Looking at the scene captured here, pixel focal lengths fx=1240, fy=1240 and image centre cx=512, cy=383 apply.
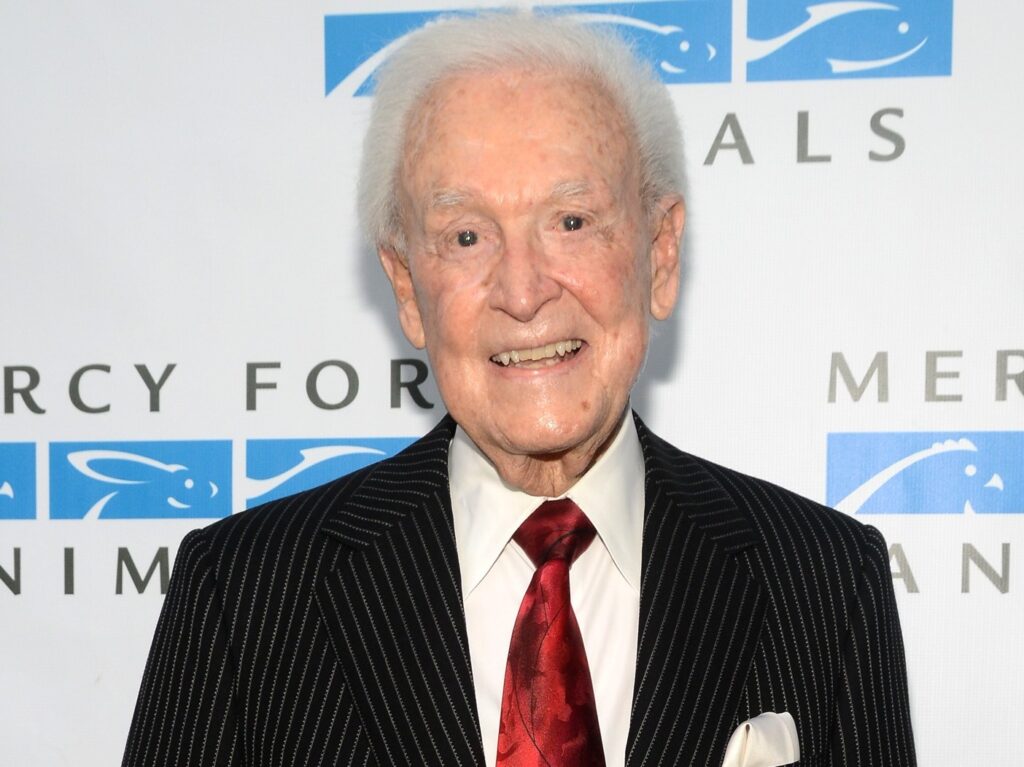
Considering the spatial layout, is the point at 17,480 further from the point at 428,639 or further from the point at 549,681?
the point at 549,681

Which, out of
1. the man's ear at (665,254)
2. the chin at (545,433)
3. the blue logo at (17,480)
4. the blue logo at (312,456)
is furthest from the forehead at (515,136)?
the blue logo at (17,480)

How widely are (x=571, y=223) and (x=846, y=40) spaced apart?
0.95 m

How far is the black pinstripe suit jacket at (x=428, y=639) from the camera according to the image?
1346 mm

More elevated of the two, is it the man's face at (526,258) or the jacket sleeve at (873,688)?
the man's face at (526,258)

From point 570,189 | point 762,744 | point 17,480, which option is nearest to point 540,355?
point 570,189

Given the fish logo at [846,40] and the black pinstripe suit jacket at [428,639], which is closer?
the black pinstripe suit jacket at [428,639]

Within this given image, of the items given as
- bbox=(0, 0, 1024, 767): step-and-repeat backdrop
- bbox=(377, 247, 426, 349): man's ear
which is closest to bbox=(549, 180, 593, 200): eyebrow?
bbox=(377, 247, 426, 349): man's ear

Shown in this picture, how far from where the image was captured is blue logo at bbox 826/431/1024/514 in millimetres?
2076

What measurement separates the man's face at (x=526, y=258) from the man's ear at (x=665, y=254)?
0.09m

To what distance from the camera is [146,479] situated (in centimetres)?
226

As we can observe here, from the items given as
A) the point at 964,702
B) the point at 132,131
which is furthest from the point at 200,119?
the point at 964,702

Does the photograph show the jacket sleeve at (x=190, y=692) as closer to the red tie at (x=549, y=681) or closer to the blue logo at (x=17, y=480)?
the red tie at (x=549, y=681)

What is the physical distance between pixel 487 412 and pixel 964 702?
115cm

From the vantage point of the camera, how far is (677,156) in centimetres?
158
